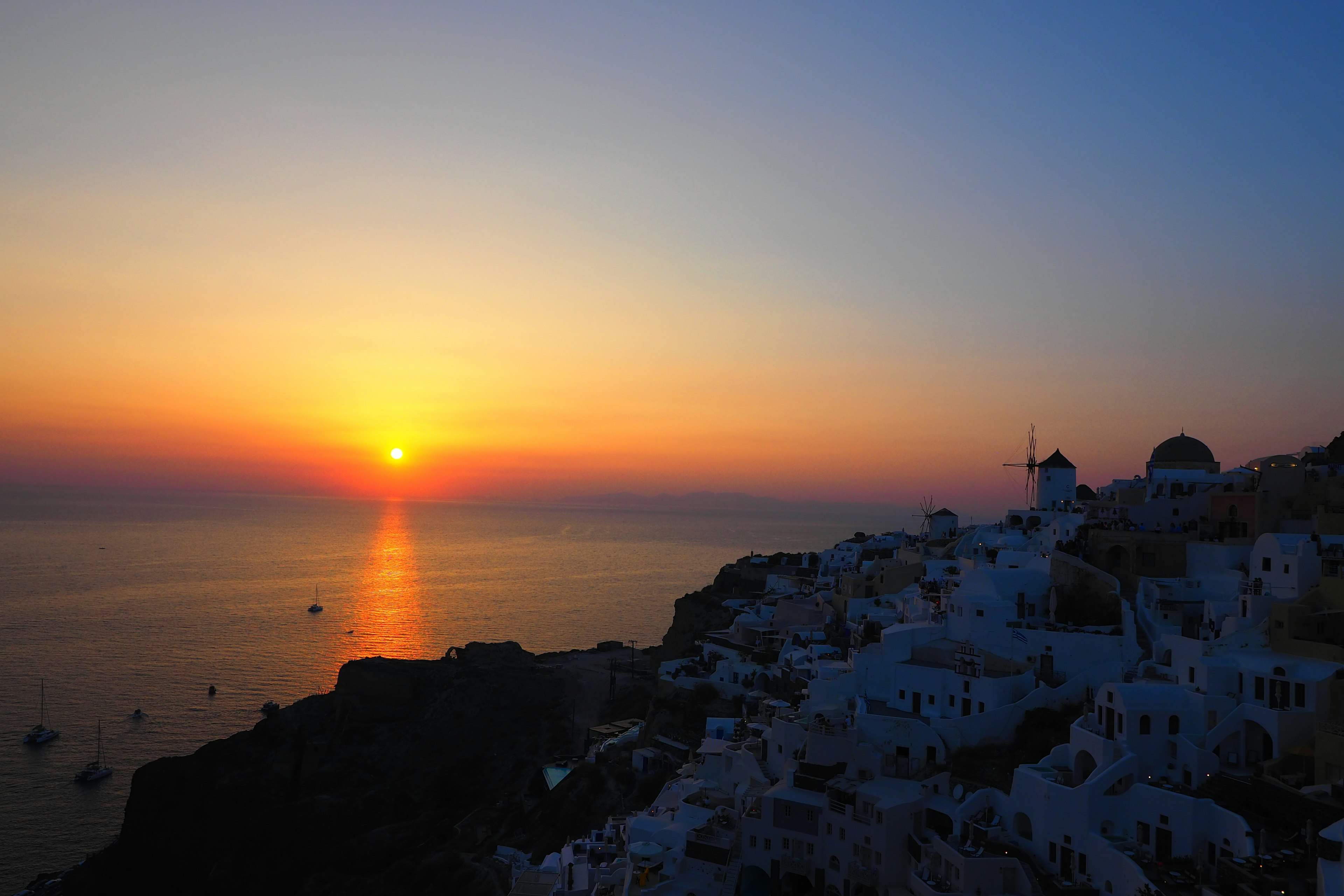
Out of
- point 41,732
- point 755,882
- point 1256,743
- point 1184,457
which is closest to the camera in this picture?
point 1256,743

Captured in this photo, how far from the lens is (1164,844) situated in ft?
57.9

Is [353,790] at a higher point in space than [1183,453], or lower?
lower

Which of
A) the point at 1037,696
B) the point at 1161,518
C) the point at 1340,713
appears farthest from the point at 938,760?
the point at 1161,518

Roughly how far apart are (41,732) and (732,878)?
41.5m

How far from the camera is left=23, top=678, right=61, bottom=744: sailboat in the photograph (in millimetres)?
45906

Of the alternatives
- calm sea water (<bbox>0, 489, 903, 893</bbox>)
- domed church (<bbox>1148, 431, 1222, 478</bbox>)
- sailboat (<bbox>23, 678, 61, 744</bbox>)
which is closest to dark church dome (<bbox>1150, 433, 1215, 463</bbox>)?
domed church (<bbox>1148, 431, 1222, 478</bbox>)

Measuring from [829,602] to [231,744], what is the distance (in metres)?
27.3

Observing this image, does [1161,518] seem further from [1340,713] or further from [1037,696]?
[1340,713]

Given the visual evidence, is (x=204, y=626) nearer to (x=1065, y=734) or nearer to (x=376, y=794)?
(x=376, y=794)

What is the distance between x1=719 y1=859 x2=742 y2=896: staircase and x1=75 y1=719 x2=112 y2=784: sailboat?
3355 cm

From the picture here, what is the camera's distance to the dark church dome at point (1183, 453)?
119 ft

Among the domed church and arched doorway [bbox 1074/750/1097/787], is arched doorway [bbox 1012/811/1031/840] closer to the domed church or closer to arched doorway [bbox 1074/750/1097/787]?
arched doorway [bbox 1074/750/1097/787]

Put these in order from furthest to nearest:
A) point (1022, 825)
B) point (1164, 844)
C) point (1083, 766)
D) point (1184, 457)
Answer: point (1184, 457), point (1083, 766), point (1022, 825), point (1164, 844)

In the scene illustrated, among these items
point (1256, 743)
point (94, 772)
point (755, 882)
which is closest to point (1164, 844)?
point (1256, 743)
